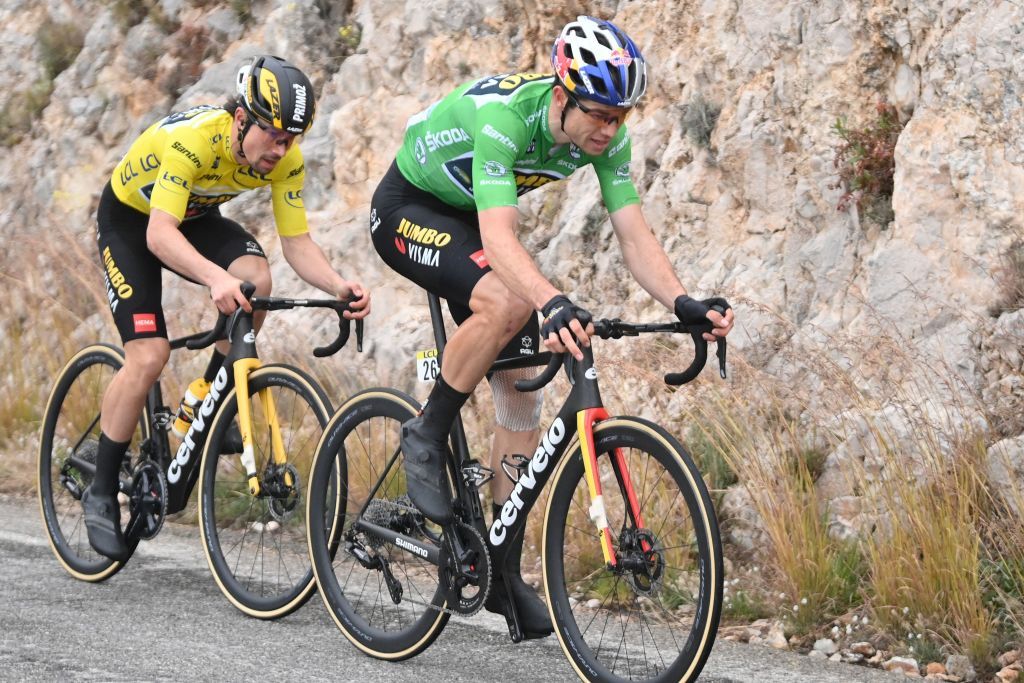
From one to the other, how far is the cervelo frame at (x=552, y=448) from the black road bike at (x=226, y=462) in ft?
2.46

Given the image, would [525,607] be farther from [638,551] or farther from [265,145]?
[265,145]

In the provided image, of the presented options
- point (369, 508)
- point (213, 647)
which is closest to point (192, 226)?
point (369, 508)

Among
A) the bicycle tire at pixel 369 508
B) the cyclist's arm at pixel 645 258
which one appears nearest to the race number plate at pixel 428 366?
the bicycle tire at pixel 369 508

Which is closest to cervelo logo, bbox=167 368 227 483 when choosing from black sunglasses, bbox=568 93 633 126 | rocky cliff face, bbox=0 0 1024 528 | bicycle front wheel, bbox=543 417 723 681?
bicycle front wheel, bbox=543 417 723 681

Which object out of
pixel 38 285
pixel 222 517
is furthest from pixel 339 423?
pixel 38 285

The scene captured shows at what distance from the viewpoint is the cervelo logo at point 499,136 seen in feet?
14.3

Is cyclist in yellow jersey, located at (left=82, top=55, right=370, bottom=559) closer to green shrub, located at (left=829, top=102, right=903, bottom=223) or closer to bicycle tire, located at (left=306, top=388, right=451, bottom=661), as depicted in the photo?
bicycle tire, located at (left=306, top=388, right=451, bottom=661)

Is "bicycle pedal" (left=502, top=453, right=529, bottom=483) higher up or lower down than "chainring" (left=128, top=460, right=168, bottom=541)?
higher up

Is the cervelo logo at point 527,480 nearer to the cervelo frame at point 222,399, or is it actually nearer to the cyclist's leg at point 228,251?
the cervelo frame at point 222,399

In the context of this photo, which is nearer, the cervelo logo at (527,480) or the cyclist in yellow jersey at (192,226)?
the cervelo logo at (527,480)

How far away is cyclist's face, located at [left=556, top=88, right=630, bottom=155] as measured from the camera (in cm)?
428

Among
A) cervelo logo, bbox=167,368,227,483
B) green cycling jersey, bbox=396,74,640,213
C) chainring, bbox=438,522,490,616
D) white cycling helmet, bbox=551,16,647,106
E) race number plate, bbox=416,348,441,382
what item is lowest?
cervelo logo, bbox=167,368,227,483

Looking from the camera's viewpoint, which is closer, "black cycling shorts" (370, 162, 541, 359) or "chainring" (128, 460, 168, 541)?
"black cycling shorts" (370, 162, 541, 359)

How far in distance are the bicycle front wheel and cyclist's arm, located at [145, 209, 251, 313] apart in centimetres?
160
